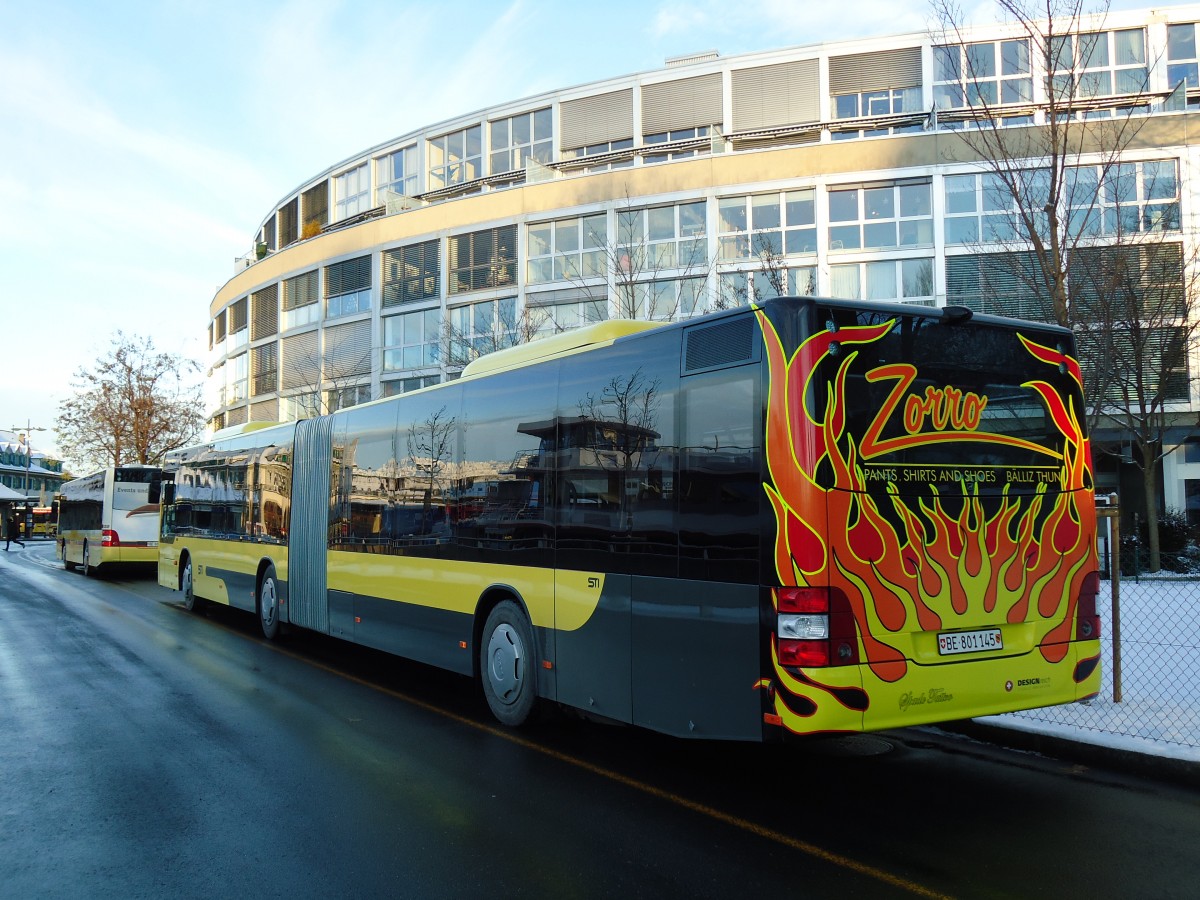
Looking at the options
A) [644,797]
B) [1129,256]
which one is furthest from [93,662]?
[1129,256]

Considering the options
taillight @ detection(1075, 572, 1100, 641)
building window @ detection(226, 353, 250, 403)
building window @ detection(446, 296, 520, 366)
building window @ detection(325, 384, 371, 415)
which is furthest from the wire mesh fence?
building window @ detection(226, 353, 250, 403)

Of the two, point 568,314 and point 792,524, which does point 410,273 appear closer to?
point 568,314

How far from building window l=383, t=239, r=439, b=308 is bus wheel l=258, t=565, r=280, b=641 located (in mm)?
25899

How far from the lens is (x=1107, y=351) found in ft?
52.5

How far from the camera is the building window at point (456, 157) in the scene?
3925 centimetres

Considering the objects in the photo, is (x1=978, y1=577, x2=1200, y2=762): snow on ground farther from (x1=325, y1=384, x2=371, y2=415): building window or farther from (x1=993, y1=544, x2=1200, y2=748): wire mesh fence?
(x1=325, y1=384, x2=371, y2=415): building window

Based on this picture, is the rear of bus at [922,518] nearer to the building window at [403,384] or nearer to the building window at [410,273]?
the building window at [403,384]

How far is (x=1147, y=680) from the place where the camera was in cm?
843

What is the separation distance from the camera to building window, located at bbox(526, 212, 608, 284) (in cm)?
3297

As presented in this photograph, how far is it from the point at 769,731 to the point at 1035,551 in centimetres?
210

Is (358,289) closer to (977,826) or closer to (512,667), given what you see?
(512,667)

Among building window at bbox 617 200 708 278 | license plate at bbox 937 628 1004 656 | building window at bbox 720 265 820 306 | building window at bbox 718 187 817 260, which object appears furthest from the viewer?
building window at bbox 617 200 708 278

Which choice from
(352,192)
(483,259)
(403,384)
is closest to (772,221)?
(483,259)

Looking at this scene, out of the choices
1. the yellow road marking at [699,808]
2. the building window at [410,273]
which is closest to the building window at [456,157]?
the building window at [410,273]
